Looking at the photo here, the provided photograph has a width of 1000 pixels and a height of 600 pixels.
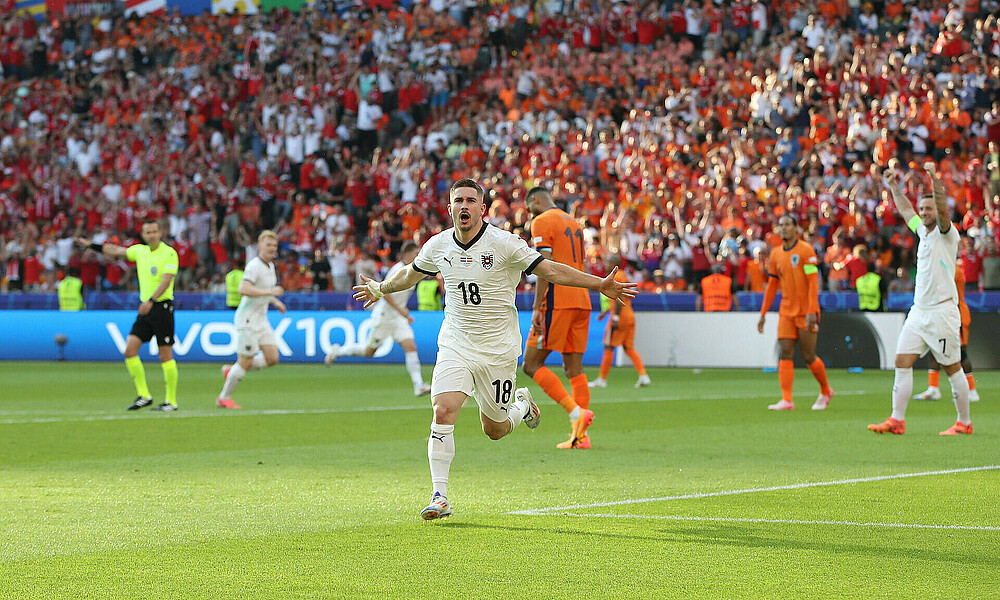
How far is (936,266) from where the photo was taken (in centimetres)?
1294

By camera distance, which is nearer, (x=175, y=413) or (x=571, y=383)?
(x=571, y=383)

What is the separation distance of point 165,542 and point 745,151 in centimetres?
2193

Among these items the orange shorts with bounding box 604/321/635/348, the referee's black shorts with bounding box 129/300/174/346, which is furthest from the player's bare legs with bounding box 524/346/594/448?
the orange shorts with bounding box 604/321/635/348

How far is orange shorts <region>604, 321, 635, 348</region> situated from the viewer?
2217cm

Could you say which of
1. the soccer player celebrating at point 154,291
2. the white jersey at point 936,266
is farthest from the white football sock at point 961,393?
the soccer player celebrating at point 154,291

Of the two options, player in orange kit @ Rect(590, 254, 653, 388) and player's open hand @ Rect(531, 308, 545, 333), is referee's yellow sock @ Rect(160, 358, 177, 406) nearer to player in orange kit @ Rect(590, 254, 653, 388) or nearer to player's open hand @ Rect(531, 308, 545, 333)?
player's open hand @ Rect(531, 308, 545, 333)

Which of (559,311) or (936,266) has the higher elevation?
(936,266)

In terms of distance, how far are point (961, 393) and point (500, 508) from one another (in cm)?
645

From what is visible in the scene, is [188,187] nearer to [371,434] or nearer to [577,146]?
[577,146]

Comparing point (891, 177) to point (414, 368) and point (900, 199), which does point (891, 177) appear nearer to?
point (900, 199)

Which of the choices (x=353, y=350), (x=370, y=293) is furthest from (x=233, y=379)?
(x=370, y=293)

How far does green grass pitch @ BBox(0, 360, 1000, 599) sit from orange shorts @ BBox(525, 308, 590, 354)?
900 mm

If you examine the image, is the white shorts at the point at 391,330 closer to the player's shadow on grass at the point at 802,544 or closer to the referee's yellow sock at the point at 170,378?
the referee's yellow sock at the point at 170,378

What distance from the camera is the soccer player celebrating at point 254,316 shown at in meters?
17.3
